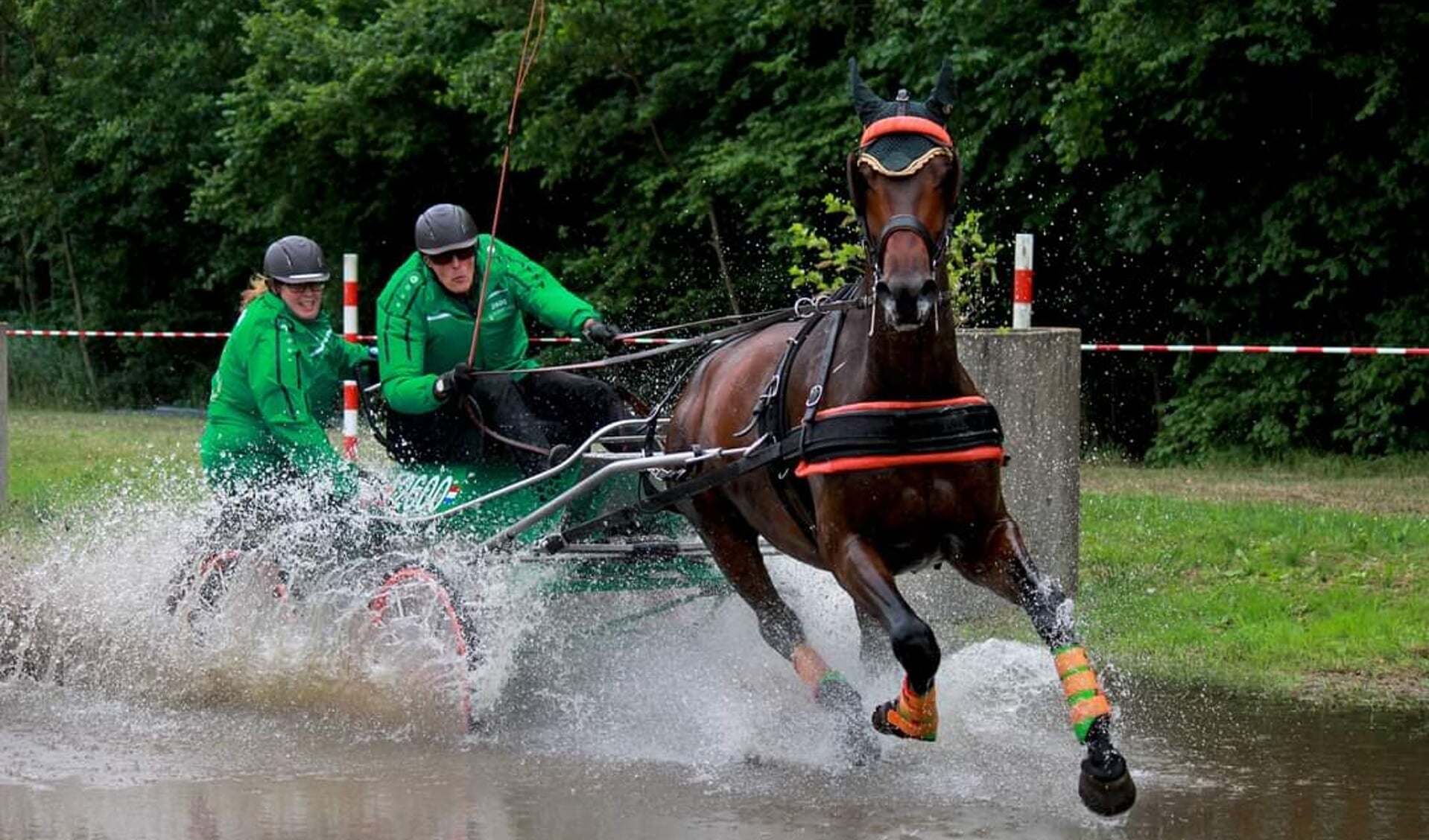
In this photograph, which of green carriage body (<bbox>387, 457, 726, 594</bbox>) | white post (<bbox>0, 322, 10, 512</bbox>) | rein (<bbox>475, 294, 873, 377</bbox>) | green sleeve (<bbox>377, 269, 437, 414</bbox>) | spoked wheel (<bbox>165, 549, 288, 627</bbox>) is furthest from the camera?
white post (<bbox>0, 322, 10, 512</bbox>)

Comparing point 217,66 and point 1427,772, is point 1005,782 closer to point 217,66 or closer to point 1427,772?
point 1427,772

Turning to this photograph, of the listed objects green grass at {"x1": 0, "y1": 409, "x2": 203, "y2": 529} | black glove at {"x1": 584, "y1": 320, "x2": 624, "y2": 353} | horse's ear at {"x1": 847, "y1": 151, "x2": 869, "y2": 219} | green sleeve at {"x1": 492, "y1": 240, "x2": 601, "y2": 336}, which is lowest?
green grass at {"x1": 0, "y1": 409, "x2": 203, "y2": 529}

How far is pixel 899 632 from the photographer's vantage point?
594 centimetres

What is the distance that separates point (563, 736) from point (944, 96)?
2624 millimetres

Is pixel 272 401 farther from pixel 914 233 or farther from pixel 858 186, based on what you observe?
pixel 914 233

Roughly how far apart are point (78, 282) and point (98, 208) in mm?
1223

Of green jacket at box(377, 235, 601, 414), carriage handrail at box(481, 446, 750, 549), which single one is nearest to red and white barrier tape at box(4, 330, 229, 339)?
green jacket at box(377, 235, 601, 414)

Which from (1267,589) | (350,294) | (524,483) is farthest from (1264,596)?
(350,294)

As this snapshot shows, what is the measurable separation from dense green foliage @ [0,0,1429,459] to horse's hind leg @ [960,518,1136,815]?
119 centimetres

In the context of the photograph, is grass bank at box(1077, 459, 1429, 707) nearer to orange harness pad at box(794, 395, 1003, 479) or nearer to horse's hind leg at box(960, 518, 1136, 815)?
horse's hind leg at box(960, 518, 1136, 815)

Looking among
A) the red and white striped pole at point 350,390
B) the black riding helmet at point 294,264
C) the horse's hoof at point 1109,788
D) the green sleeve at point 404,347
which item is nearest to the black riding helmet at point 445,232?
the green sleeve at point 404,347

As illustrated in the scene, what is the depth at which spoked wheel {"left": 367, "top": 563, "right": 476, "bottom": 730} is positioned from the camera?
7227 millimetres

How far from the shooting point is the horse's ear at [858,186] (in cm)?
590

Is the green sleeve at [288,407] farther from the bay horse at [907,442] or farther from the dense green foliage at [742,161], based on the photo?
the dense green foliage at [742,161]
